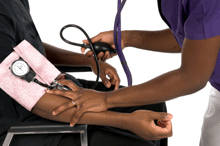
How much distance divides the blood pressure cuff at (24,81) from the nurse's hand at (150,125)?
367 millimetres

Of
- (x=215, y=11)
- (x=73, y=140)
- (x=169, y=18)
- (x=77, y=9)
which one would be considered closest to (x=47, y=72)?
(x=73, y=140)

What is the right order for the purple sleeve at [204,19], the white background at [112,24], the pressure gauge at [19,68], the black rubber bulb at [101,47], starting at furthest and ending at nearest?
the white background at [112,24]
the black rubber bulb at [101,47]
the pressure gauge at [19,68]
the purple sleeve at [204,19]

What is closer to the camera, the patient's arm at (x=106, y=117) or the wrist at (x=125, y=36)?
the patient's arm at (x=106, y=117)

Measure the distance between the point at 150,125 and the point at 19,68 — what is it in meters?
0.52

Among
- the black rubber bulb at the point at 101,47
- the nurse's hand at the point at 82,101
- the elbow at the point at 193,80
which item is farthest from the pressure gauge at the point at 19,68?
the elbow at the point at 193,80

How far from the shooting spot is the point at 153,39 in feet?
4.77

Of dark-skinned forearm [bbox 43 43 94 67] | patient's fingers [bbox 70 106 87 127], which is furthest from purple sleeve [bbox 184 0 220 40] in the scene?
dark-skinned forearm [bbox 43 43 94 67]

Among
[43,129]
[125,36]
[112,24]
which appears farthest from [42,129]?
[112,24]

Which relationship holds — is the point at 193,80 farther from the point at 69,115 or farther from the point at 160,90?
the point at 69,115

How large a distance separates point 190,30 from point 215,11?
0.31ft

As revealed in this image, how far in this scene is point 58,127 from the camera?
3.48 feet

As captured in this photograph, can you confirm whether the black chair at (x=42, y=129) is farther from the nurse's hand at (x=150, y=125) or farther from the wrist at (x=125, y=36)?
the wrist at (x=125, y=36)

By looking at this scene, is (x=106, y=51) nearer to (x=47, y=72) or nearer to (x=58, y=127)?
(x=47, y=72)

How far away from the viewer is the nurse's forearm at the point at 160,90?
3.17ft
